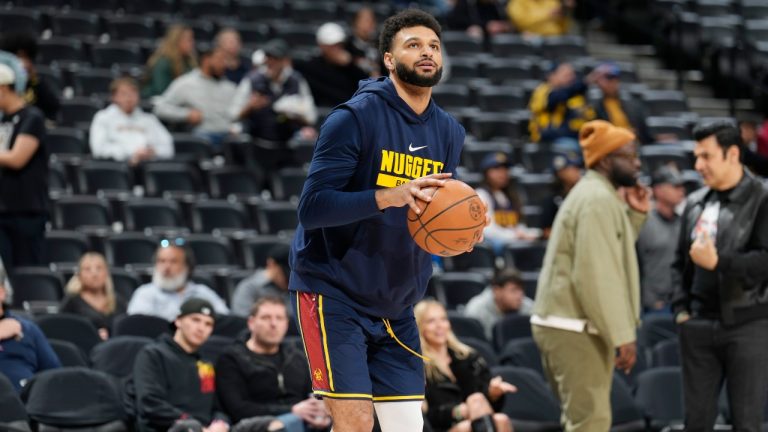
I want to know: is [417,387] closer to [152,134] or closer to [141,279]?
[141,279]

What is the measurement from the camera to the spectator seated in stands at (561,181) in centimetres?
953

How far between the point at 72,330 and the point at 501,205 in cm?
393

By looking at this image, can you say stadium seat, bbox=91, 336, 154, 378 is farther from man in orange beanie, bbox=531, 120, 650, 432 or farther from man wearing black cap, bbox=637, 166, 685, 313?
man wearing black cap, bbox=637, 166, 685, 313

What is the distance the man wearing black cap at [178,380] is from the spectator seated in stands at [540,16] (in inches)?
327

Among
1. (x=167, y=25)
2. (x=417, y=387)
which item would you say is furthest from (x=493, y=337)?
(x=167, y=25)

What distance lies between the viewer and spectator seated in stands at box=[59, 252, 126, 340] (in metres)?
7.57

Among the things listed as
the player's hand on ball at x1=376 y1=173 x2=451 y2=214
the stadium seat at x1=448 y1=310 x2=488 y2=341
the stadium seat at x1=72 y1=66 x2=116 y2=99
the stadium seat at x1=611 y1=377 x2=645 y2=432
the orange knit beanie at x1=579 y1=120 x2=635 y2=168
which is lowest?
the stadium seat at x1=611 y1=377 x2=645 y2=432

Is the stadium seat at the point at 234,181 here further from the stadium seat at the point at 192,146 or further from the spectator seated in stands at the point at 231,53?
the spectator seated in stands at the point at 231,53

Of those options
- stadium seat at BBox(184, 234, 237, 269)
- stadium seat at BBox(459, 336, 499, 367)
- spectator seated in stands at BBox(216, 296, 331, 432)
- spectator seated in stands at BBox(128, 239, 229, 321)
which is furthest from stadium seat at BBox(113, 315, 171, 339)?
stadium seat at BBox(459, 336, 499, 367)

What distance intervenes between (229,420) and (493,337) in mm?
2112

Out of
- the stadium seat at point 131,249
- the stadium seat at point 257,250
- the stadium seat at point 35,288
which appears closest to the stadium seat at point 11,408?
the stadium seat at point 35,288

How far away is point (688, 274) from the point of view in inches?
227

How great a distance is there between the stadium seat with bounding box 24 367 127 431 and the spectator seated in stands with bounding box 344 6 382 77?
5.03 meters

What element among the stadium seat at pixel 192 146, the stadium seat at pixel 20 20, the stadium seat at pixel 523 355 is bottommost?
the stadium seat at pixel 523 355
